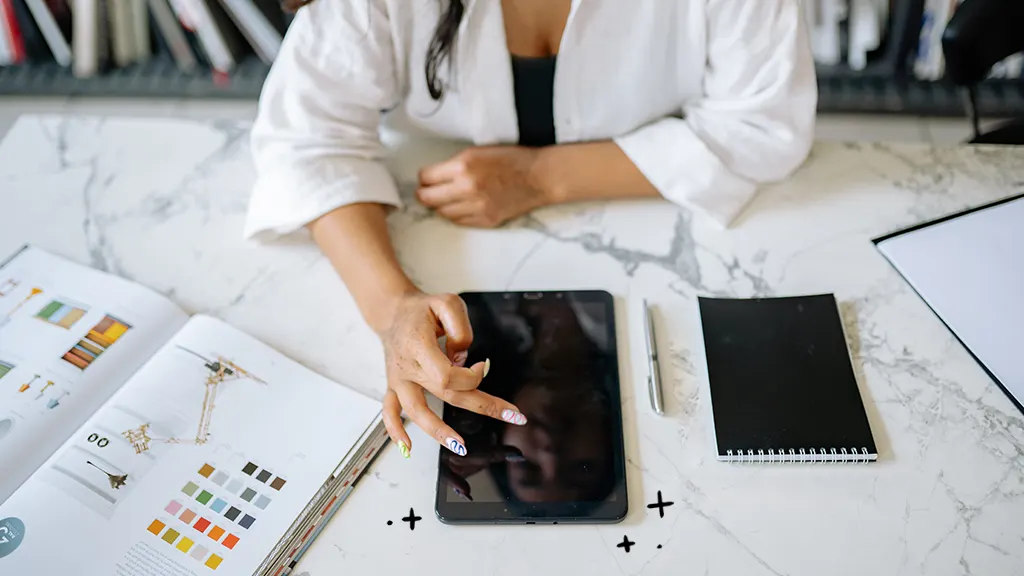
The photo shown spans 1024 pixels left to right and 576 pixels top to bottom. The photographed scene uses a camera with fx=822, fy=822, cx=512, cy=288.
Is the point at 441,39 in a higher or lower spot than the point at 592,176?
higher

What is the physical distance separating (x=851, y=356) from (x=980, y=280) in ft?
0.53

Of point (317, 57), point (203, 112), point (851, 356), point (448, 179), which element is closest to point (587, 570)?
point (851, 356)

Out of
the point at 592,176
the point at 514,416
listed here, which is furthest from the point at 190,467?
the point at 592,176

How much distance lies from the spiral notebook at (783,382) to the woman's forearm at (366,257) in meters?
0.31

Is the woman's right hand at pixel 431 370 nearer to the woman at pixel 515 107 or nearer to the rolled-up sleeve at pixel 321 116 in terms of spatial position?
the woman at pixel 515 107

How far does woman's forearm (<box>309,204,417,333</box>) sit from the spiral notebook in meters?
0.31

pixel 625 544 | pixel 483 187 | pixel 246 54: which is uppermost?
pixel 483 187

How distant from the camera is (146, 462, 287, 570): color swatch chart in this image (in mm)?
675

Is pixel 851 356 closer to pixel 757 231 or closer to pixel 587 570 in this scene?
pixel 757 231

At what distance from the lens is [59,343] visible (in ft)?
2.67

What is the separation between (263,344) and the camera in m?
0.81

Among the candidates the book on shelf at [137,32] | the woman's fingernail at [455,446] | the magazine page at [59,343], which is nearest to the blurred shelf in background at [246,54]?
the book on shelf at [137,32]

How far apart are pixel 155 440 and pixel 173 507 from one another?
0.07m

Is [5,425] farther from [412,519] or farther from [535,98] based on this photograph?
[535,98]
